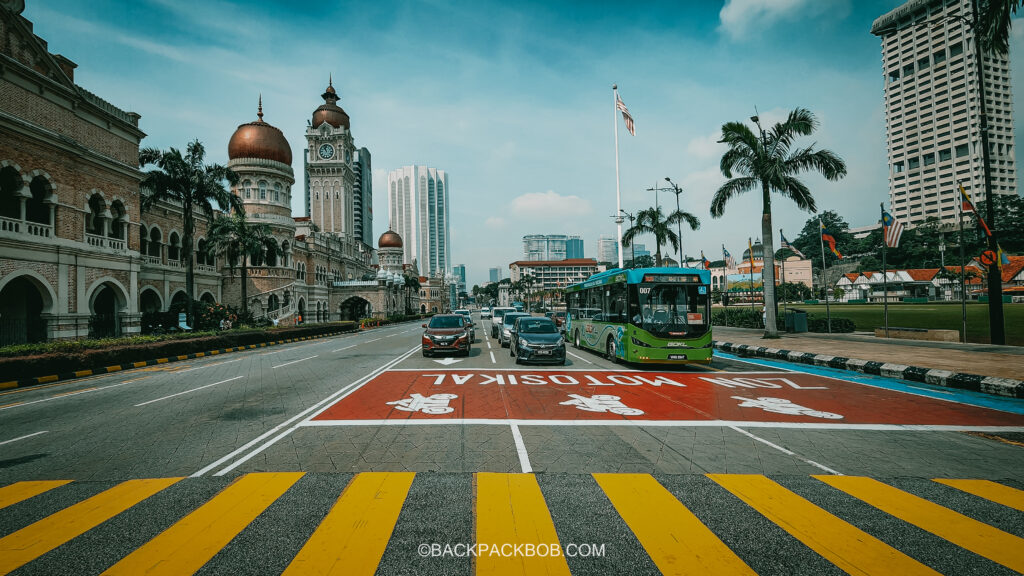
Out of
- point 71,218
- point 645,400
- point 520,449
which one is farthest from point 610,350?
point 71,218

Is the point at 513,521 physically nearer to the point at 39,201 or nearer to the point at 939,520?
the point at 939,520

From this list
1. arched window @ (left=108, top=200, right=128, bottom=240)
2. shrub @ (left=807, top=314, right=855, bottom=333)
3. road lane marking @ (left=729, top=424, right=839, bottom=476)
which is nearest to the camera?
road lane marking @ (left=729, top=424, right=839, bottom=476)

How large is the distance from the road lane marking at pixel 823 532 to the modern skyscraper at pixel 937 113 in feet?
526

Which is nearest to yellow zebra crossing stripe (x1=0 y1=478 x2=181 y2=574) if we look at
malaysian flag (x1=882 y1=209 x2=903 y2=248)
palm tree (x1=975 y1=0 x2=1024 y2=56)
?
palm tree (x1=975 y1=0 x2=1024 y2=56)

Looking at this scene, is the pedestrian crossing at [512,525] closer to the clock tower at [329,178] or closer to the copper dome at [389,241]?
the clock tower at [329,178]

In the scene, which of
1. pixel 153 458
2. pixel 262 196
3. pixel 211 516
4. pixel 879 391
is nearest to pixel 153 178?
pixel 262 196

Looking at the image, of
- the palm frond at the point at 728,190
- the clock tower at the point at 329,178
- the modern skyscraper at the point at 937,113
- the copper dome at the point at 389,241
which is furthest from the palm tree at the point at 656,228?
the modern skyscraper at the point at 937,113

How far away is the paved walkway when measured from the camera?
39.9ft

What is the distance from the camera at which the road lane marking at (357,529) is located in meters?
A: 3.32

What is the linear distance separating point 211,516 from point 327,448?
6.75ft

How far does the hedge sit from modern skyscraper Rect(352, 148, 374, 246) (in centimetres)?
11006

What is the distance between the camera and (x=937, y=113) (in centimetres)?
12725

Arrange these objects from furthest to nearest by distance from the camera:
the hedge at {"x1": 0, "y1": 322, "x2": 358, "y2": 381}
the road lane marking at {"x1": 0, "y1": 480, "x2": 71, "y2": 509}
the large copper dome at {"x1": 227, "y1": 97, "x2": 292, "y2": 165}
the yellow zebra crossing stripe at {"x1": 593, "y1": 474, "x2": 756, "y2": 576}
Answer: the large copper dome at {"x1": 227, "y1": 97, "x2": 292, "y2": 165}, the hedge at {"x1": 0, "y1": 322, "x2": 358, "y2": 381}, the road lane marking at {"x1": 0, "y1": 480, "x2": 71, "y2": 509}, the yellow zebra crossing stripe at {"x1": 593, "y1": 474, "x2": 756, "y2": 576}

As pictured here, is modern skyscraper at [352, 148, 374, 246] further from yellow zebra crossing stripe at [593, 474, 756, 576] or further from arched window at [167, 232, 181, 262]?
yellow zebra crossing stripe at [593, 474, 756, 576]
